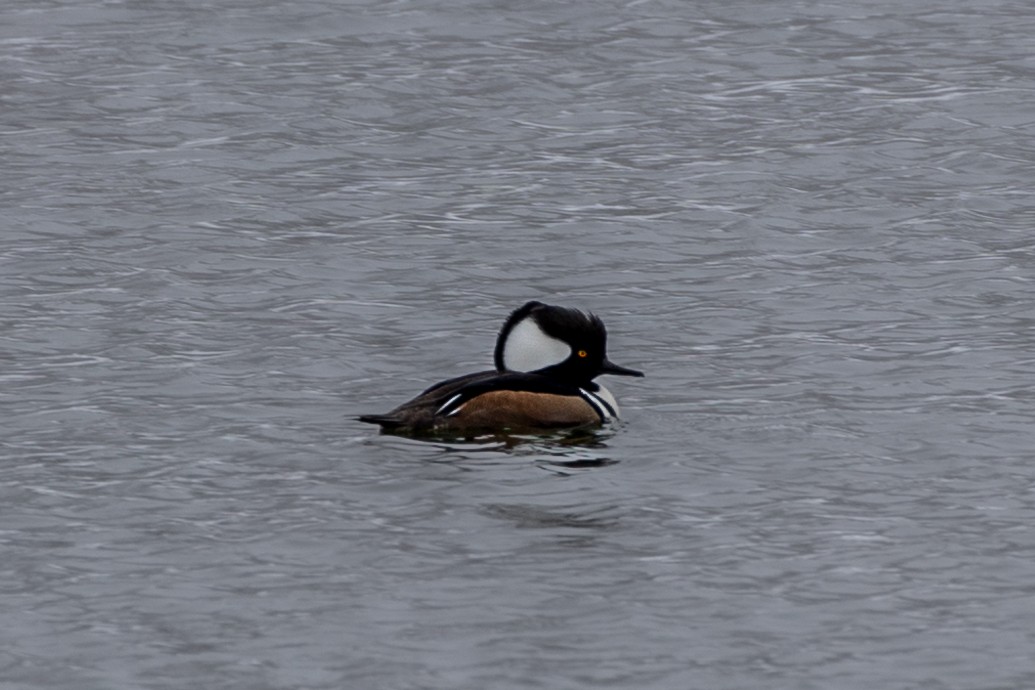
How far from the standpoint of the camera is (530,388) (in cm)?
1215

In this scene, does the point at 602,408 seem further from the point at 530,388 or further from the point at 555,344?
the point at 555,344

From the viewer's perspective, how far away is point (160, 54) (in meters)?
22.1

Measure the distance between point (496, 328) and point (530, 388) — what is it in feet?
7.42

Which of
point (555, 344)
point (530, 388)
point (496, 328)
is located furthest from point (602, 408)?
point (496, 328)

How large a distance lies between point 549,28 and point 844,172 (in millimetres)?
5753

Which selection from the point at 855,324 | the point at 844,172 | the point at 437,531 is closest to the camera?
the point at 437,531

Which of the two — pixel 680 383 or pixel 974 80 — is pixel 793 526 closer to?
pixel 680 383

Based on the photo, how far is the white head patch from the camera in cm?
1268

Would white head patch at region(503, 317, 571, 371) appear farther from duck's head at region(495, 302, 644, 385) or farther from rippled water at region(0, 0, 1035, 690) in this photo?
rippled water at region(0, 0, 1035, 690)

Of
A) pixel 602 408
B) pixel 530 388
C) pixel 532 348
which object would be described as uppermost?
pixel 532 348

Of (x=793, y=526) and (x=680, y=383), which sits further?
(x=680, y=383)

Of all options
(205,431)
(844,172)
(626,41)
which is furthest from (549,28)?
(205,431)

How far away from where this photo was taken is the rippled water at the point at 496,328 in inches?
349

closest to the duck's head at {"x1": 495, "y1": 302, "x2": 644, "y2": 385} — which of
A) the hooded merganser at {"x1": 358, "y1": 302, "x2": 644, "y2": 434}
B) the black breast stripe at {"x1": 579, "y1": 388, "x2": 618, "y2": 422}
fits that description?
the hooded merganser at {"x1": 358, "y1": 302, "x2": 644, "y2": 434}
